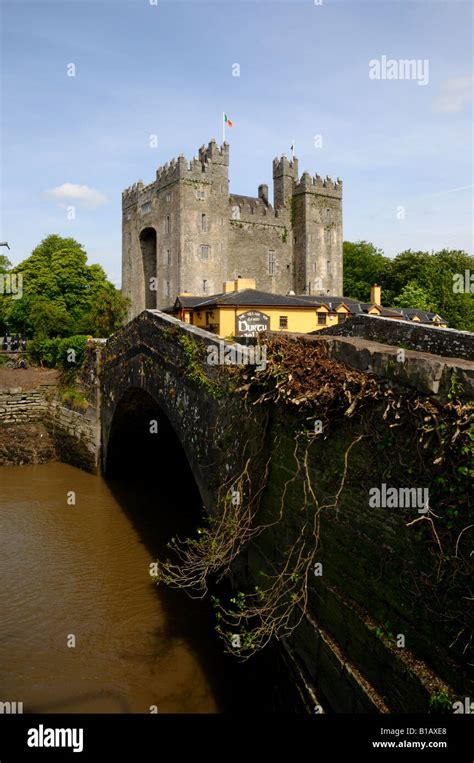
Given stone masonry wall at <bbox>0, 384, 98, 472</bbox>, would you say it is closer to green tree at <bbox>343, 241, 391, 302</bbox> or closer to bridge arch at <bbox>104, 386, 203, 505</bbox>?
bridge arch at <bbox>104, 386, 203, 505</bbox>

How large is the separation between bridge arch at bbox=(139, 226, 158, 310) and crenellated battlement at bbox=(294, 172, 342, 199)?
1584cm

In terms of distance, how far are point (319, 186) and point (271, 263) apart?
31.6 feet

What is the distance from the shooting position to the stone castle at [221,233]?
4825 centimetres

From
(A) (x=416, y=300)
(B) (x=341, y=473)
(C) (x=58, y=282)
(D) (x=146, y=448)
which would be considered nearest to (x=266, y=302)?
(D) (x=146, y=448)

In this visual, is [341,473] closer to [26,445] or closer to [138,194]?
[26,445]

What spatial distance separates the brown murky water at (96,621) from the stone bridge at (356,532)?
182 cm

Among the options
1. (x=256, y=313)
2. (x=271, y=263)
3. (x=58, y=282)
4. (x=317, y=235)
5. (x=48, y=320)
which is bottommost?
(x=256, y=313)

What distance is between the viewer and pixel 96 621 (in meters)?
10.0

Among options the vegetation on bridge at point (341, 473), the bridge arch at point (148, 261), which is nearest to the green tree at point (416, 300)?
the bridge arch at point (148, 261)

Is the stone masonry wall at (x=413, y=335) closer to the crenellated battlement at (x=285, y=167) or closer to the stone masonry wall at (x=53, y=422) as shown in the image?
the stone masonry wall at (x=53, y=422)

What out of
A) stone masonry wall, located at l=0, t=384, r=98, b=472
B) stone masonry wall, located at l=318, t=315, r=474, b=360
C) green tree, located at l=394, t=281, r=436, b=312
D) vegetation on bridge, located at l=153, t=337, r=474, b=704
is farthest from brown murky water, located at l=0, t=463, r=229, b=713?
green tree, located at l=394, t=281, r=436, b=312

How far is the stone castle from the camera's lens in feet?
158

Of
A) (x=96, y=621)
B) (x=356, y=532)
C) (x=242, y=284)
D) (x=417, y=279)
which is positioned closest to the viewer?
(x=356, y=532)

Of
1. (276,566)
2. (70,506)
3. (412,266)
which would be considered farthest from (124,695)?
(412,266)
